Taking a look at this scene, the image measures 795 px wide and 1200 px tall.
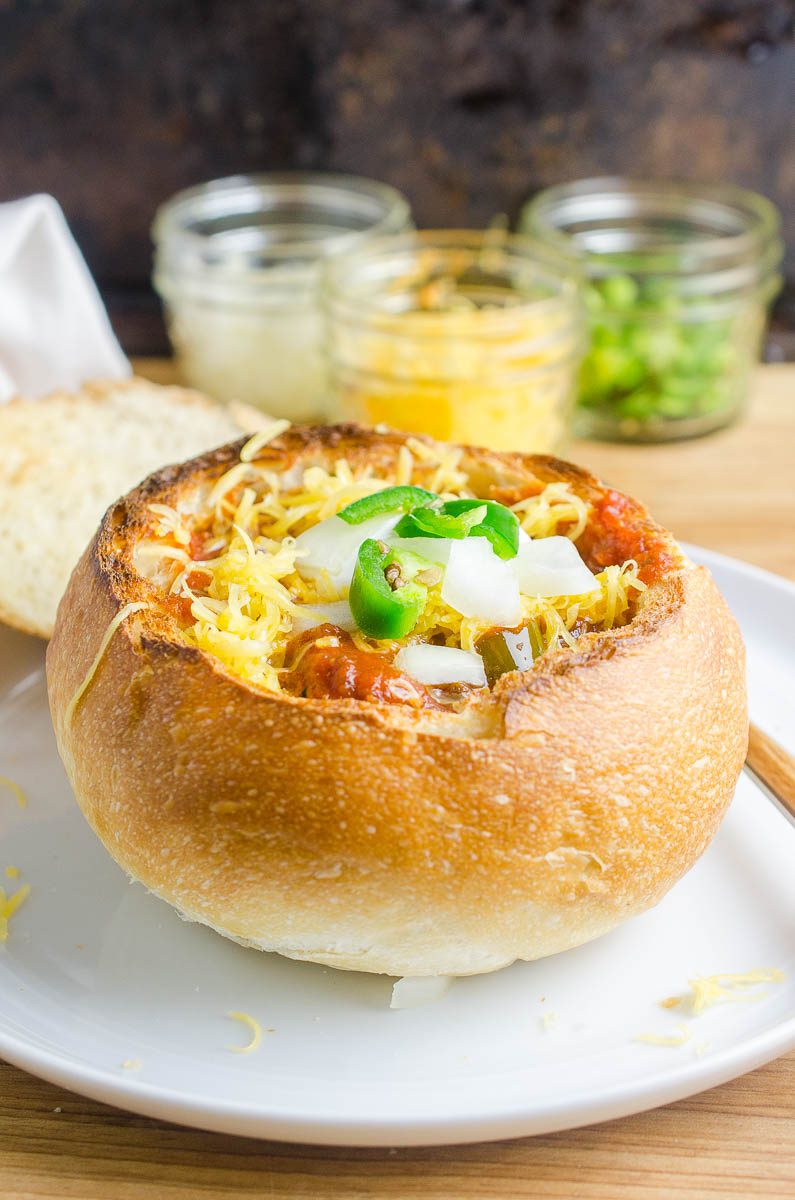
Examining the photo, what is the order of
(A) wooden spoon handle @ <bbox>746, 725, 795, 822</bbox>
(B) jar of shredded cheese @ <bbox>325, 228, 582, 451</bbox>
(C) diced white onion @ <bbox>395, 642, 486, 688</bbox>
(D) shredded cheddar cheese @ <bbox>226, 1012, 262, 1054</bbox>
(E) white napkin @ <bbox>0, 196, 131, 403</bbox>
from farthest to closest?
1. (E) white napkin @ <bbox>0, 196, 131, 403</bbox>
2. (B) jar of shredded cheese @ <bbox>325, 228, 582, 451</bbox>
3. (A) wooden spoon handle @ <bbox>746, 725, 795, 822</bbox>
4. (C) diced white onion @ <bbox>395, 642, 486, 688</bbox>
5. (D) shredded cheddar cheese @ <bbox>226, 1012, 262, 1054</bbox>

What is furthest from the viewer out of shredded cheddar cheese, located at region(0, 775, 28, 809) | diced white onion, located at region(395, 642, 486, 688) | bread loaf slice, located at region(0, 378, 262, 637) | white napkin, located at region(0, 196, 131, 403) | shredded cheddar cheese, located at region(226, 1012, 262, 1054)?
white napkin, located at region(0, 196, 131, 403)

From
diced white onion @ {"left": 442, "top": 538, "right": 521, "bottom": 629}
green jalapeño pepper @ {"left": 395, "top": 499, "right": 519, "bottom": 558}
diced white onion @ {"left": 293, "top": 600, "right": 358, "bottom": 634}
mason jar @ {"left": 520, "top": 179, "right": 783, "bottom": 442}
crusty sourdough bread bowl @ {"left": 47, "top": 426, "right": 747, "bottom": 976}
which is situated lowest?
mason jar @ {"left": 520, "top": 179, "right": 783, "bottom": 442}

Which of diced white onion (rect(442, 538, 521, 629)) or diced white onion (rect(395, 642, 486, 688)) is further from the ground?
diced white onion (rect(442, 538, 521, 629))

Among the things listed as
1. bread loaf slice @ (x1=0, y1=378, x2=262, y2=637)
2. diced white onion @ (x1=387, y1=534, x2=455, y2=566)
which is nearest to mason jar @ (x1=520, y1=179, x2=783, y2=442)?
bread loaf slice @ (x1=0, y1=378, x2=262, y2=637)

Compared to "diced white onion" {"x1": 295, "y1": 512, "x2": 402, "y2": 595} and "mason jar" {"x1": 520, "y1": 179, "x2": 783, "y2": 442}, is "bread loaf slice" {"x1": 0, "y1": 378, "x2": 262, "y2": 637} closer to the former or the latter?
"diced white onion" {"x1": 295, "y1": 512, "x2": 402, "y2": 595}

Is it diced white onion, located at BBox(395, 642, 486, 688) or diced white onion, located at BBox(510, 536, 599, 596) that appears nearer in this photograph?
diced white onion, located at BBox(395, 642, 486, 688)

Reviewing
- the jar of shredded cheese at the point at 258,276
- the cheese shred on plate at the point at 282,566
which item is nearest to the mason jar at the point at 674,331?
the jar of shredded cheese at the point at 258,276
